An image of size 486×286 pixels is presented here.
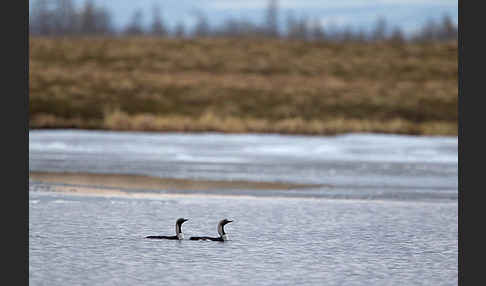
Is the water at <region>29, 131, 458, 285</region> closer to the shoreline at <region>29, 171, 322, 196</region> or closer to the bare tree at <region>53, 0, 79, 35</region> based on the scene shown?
the shoreline at <region>29, 171, 322, 196</region>

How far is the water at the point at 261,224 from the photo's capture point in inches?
373

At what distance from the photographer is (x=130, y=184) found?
1772 cm

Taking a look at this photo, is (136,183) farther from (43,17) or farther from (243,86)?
(43,17)

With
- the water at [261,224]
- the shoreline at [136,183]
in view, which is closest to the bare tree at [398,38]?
the water at [261,224]

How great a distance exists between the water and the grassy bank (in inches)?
286

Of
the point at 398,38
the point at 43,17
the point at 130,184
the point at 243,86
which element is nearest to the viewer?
the point at 130,184

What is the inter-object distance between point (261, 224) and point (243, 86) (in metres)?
29.4

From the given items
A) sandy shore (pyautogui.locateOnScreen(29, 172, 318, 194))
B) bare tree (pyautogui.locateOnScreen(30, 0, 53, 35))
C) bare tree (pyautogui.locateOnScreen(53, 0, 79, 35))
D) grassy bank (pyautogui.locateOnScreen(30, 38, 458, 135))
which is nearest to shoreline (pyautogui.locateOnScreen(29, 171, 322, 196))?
sandy shore (pyautogui.locateOnScreen(29, 172, 318, 194))

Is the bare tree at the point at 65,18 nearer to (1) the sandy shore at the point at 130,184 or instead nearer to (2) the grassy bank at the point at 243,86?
(2) the grassy bank at the point at 243,86

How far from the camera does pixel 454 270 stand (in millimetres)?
9836

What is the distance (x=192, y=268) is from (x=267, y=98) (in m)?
30.0

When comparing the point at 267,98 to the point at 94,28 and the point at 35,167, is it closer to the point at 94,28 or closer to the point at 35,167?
the point at 35,167

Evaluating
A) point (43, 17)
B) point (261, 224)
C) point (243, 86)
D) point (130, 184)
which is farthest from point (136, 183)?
point (43, 17)

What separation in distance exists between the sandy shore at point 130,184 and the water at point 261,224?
0.66 meters
